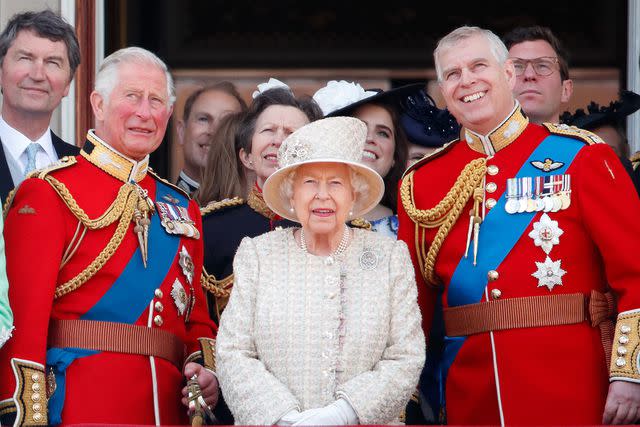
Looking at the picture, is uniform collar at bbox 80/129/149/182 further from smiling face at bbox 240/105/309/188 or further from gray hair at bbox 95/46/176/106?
smiling face at bbox 240/105/309/188

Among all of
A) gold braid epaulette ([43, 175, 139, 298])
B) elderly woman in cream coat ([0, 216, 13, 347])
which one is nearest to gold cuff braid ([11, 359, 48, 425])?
elderly woman in cream coat ([0, 216, 13, 347])

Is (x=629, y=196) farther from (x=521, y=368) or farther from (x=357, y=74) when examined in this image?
(x=357, y=74)

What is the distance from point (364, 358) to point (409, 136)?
1.74 m

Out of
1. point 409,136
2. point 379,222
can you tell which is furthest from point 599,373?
point 409,136

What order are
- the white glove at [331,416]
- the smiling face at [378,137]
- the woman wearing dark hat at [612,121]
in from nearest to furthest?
the white glove at [331,416] → the smiling face at [378,137] → the woman wearing dark hat at [612,121]

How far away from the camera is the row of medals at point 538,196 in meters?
4.52

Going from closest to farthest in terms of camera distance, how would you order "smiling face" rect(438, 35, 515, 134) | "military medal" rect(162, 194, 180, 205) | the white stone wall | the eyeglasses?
"smiling face" rect(438, 35, 515, 134)
"military medal" rect(162, 194, 180, 205)
the eyeglasses
the white stone wall

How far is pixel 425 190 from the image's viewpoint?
4.80 meters

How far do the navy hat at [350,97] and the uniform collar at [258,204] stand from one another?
526mm

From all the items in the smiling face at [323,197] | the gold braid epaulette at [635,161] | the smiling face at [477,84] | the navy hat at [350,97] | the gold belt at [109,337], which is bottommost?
the gold belt at [109,337]

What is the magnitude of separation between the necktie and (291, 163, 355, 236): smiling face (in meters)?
1.36

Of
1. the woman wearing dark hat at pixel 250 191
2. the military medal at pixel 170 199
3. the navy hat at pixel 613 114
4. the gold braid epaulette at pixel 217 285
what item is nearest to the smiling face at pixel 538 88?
the navy hat at pixel 613 114

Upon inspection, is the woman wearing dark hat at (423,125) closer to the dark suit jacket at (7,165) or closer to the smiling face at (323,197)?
the dark suit jacket at (7,165)

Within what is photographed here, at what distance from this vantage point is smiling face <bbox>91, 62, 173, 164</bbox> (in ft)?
15.1
